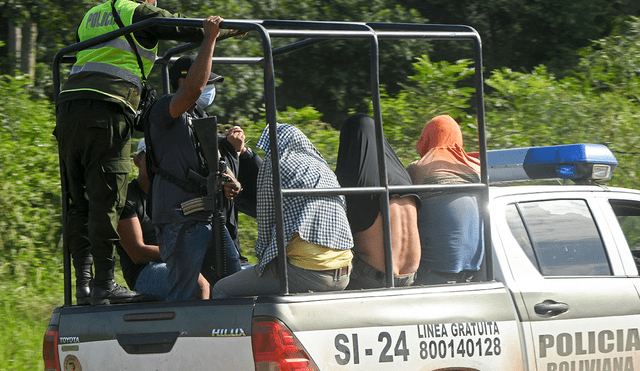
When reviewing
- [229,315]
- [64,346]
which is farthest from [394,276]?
[64,346]

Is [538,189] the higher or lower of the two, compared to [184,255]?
higher

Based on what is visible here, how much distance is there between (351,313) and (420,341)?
0.36 m

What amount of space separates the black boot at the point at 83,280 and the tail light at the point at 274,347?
1.26 metres

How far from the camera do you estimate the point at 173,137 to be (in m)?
3.54

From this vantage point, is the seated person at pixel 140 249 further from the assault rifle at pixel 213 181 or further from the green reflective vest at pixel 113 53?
the green reflective vest at pixel 113 53

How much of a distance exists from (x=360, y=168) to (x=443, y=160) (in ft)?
2.27

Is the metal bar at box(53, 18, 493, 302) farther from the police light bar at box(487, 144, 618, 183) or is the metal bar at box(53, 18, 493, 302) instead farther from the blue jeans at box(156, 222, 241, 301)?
the police light bar at box(487, 144, 618, 183)

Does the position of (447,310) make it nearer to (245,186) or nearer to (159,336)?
(159,336)

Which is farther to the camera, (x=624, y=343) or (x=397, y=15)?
(x=397, y=15)

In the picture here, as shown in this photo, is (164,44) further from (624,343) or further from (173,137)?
(624,343)

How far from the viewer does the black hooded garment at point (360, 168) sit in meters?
3.47

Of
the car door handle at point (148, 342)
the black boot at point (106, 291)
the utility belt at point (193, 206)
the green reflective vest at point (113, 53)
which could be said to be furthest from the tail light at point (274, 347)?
the green reflective vest at point (113, 53)

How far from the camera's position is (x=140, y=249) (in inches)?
174

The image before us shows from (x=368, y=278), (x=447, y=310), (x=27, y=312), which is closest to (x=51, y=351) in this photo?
(x=368, y=278)
